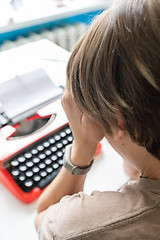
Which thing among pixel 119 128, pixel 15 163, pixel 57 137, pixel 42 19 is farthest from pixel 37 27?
pixel 119 128

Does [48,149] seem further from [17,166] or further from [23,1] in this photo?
[23,1]

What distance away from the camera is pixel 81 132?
0.61 meters

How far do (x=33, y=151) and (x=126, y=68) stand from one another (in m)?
0.45

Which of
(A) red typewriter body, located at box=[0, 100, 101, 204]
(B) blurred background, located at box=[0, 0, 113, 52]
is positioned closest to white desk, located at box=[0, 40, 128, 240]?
(A) red typewriter body, located at box=[0, 100, 101, 204]

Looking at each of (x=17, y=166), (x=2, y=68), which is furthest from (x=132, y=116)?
(x=2, y=68)

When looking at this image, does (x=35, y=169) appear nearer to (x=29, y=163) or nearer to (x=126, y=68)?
(x=29, y=163)

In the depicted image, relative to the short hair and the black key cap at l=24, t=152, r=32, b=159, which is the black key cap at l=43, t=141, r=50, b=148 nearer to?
the black key cap at l=24, t=152, r=32, b=159

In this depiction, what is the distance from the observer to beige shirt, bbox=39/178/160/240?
0.43m

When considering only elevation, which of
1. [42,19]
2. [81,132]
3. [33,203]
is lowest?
[33,203]

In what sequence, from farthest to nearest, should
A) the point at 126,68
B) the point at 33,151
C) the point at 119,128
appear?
the point at 33,151 → the point at 119,128 → the point at 126,68

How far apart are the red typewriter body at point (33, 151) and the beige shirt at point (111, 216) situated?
0.16 meters

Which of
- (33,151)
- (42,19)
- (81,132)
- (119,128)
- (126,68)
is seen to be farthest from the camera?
(42,19)

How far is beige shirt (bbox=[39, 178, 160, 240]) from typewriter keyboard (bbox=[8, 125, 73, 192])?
0.56 feet

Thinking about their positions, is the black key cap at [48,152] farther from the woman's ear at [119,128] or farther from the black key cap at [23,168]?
the woman's ear at [119,128]
